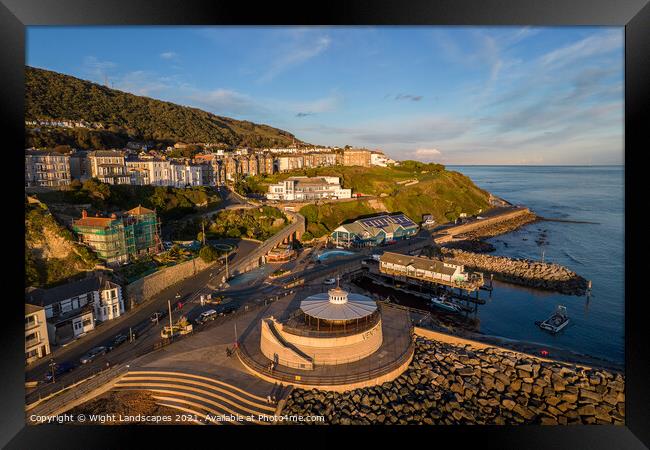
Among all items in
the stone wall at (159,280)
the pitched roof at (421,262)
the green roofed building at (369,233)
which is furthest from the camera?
the green roofed building at (369,233)

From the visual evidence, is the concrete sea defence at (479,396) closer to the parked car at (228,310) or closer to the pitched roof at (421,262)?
the parked car at (228,310)

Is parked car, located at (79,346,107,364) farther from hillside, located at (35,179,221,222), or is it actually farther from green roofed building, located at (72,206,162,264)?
hillside, located at (35,179,221,222)

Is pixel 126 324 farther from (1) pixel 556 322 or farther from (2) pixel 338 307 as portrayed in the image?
(1) pixel 556 322

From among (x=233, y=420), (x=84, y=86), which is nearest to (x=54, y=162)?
(x=233, y=420)

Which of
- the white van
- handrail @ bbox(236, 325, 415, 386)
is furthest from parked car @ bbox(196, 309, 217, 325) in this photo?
handrail @ bbox(236, 325, 415, 386)

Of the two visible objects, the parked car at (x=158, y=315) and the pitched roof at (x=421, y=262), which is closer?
the parked car at (x=158, y=315)

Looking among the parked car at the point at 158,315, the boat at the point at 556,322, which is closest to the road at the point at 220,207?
the parked car at the point at 158,315
